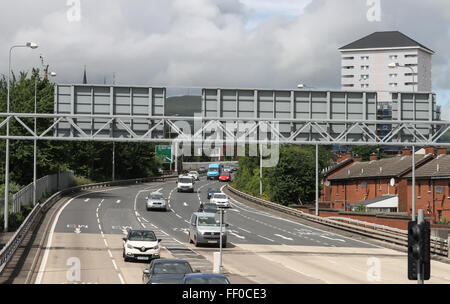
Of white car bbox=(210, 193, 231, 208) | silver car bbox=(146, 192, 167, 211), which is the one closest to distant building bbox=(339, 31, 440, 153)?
white car bbox=(210, 193, 231, 208)

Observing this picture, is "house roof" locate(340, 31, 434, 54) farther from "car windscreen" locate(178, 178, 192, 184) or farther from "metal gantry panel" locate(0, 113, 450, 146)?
"metal gantry panel" locate(0, 113, 450, 146)

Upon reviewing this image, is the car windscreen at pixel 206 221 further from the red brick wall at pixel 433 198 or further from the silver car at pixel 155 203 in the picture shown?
the red brick wall at pixel 433 198

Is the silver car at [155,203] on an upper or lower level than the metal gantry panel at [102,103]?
lower

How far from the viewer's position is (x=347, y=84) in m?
196

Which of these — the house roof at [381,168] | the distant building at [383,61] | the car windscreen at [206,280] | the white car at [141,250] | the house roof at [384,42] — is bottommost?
the white car at [141,250]

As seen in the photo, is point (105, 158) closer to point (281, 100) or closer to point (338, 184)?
point (338, 184)

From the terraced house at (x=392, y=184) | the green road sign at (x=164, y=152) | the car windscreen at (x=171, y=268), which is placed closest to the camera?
the car windscreen at (x=171, y=268)

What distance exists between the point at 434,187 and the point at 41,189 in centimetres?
3635

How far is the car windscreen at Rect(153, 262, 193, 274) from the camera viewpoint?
2209 centimetres

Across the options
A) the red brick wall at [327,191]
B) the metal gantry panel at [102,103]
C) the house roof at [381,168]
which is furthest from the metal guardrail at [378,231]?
the red brick wall at [327,191]

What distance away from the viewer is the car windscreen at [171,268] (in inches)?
870

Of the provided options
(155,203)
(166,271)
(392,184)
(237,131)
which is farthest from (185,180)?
(166,271)

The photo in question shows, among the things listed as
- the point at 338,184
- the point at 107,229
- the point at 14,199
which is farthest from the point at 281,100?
the point at 338,184
